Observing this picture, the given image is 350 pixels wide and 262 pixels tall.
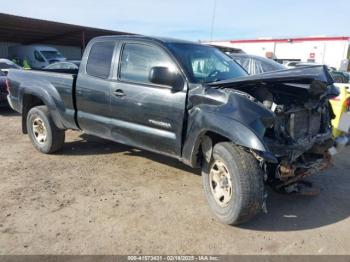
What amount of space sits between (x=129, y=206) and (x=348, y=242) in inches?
90.7

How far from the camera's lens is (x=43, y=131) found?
19.2 ft

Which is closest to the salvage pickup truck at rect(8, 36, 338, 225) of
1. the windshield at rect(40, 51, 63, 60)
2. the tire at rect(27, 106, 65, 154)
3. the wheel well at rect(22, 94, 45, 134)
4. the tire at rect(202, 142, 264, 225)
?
the tire at rect(202, 142, 264, 225)

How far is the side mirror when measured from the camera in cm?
391

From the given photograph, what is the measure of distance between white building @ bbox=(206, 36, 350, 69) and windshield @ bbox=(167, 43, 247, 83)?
24318 millimetres

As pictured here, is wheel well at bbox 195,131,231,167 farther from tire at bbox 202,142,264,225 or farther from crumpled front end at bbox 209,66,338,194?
crumpled front end at bbox 209,66,338,194

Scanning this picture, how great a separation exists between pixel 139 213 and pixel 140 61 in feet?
6.30

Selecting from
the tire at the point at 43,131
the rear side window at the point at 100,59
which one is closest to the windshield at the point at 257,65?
the rear side window at the point at 100,59

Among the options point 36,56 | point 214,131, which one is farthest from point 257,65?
point 36,56

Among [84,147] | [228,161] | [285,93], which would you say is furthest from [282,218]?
[84,147]

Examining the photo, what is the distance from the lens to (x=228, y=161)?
3.47 meters

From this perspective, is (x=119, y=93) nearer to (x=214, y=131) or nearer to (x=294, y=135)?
(x=214, y=131)

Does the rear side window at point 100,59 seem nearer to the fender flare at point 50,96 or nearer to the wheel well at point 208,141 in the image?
the fender flare at point 50,96

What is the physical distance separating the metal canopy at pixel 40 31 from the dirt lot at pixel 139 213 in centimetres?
1818

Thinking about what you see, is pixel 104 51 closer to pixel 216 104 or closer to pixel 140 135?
pixel 140 135
